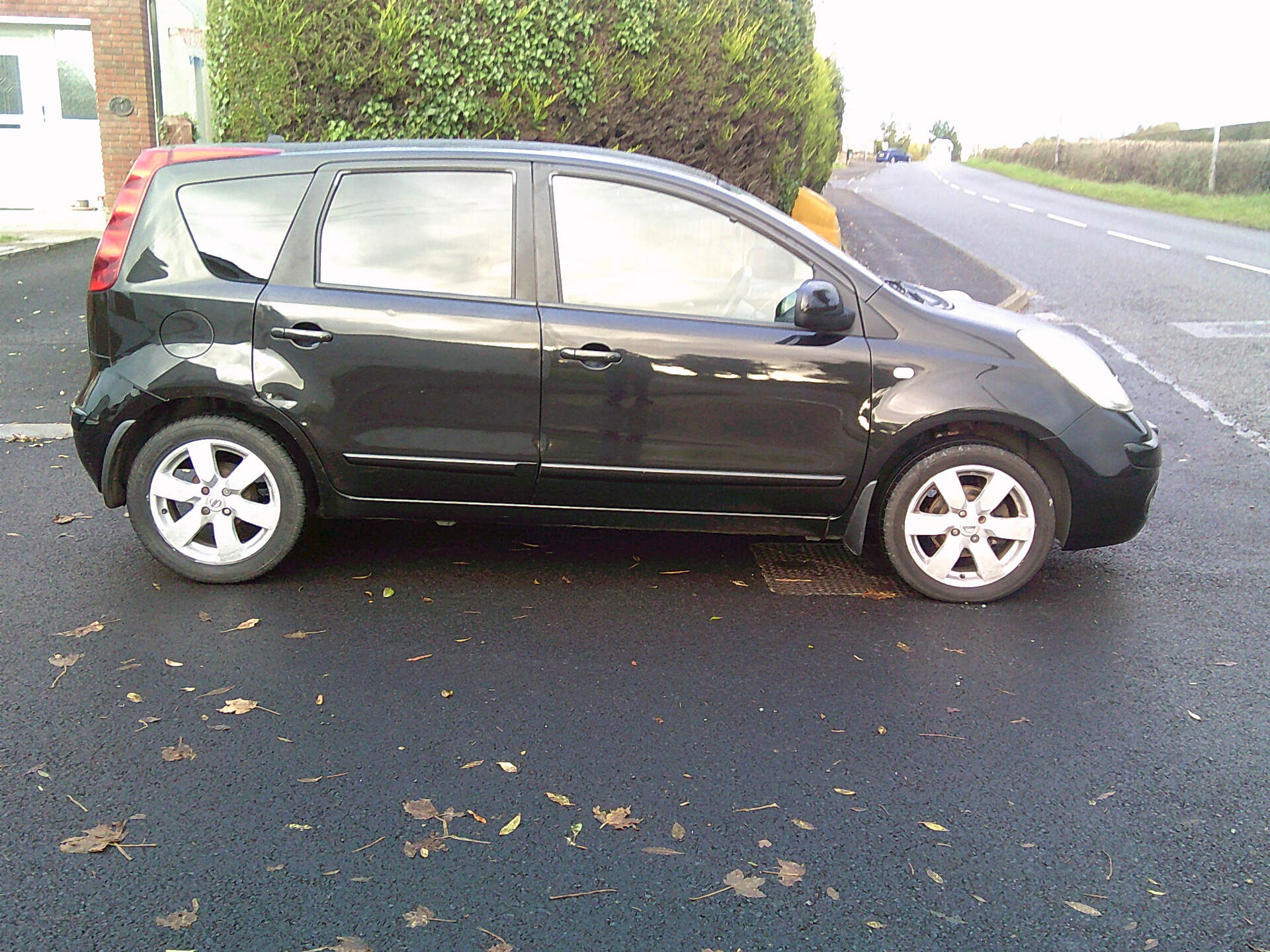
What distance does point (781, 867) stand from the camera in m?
3.10

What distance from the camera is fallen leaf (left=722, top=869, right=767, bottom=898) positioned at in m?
2.98

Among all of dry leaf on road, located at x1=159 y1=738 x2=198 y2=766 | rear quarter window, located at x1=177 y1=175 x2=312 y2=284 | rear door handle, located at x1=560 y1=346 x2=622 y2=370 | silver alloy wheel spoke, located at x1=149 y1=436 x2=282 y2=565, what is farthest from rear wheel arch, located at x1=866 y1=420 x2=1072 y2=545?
dry leaf on road, located at x1=159 y1=738 x2=198 y2=766

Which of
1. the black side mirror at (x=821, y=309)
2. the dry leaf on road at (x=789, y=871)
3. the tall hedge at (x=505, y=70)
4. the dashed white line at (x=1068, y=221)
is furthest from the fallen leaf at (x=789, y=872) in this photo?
the dashed white line at (x=1068, y=221)

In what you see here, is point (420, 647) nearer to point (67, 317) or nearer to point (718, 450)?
point (718, 450)

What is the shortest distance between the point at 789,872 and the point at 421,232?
2.86 m

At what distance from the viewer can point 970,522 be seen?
15.9 ft

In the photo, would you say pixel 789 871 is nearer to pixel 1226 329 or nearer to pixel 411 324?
pixel 411 324

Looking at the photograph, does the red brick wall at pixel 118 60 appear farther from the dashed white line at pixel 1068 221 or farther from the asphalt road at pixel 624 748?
the dashed white line at pixel 1068 221

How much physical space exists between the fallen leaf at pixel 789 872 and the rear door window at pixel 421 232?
253 cm

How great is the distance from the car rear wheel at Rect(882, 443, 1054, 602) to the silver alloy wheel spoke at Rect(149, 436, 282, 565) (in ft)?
8.23

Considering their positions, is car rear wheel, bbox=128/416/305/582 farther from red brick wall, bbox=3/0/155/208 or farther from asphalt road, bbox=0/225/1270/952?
red brick wall, bbox=3/0/155/208

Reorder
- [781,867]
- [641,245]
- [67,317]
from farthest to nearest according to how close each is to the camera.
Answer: [67,317] < [641,245] < [781,867]

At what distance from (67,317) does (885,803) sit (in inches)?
389

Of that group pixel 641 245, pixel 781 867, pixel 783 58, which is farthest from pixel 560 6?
pixel 781 867
